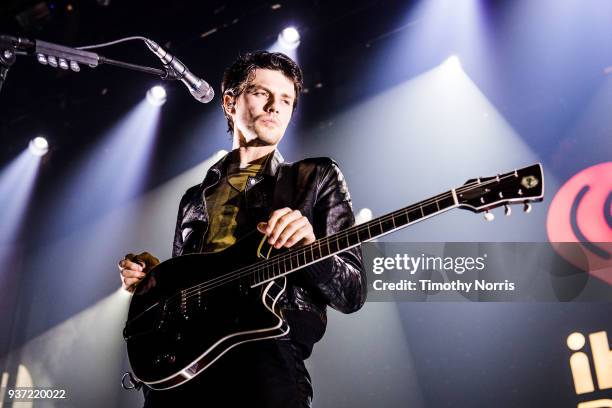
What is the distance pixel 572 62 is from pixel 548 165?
1001 millimetres

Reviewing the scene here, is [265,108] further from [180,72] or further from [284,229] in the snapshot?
[284,229]

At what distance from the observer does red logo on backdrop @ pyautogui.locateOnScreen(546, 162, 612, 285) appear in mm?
4070

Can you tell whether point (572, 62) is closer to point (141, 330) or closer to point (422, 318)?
point (422, 318)

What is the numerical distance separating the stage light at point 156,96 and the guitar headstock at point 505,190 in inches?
198

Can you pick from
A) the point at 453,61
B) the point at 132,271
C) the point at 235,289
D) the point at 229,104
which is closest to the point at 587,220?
the point at 453,61

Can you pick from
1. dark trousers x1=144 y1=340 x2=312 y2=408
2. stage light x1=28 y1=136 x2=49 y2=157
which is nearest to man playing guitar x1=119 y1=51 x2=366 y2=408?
dark trousers x1=144 y1=340 x2=312 y2=408

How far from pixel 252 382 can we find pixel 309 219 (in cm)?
73

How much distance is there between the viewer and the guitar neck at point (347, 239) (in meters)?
1.91

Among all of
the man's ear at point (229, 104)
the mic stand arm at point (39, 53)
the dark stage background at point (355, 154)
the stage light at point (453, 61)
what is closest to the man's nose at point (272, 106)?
the man's ear at point (229, 104)

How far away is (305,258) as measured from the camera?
2008 millimetres

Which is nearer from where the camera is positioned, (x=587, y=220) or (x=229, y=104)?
(x=229, y=104)

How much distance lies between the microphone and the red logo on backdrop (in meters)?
2.79

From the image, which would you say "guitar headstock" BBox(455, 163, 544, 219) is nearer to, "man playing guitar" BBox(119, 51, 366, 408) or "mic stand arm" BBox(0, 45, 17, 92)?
"man playing guitar" BBox(119, 51, 366, 408)

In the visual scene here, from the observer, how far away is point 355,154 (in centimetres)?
516
